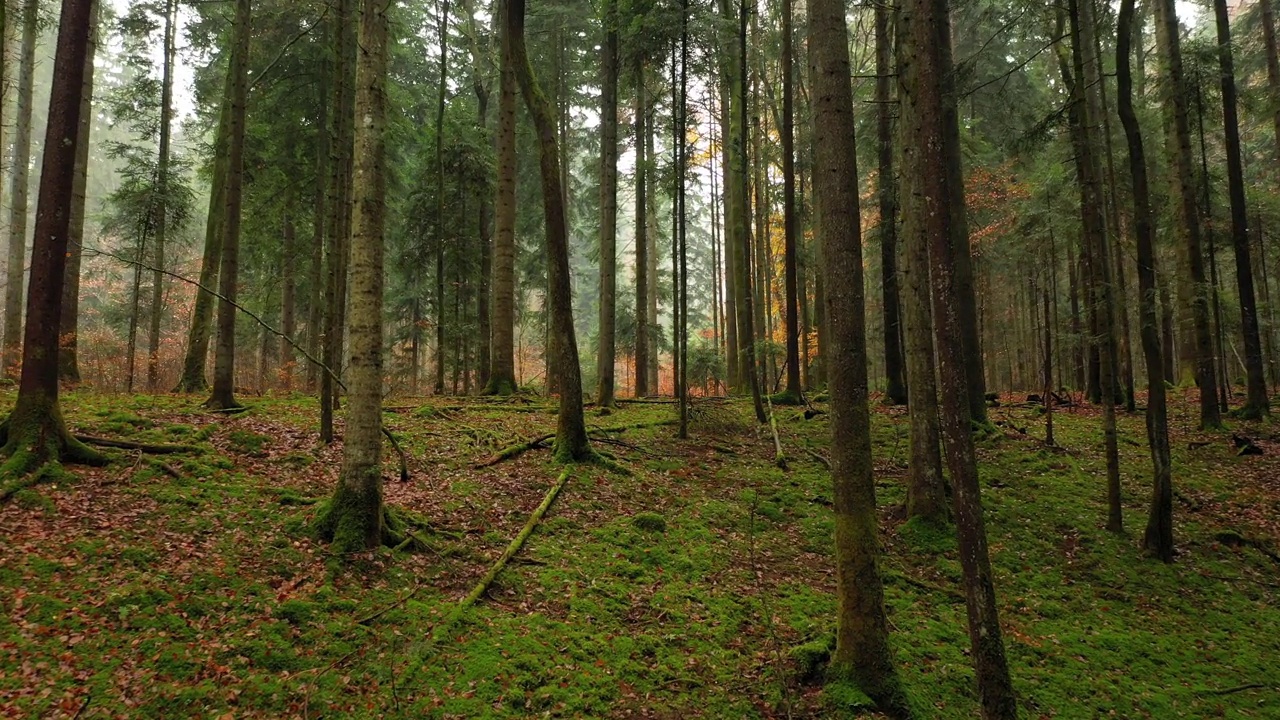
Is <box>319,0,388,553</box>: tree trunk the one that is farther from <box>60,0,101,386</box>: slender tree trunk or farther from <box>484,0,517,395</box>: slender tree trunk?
<box>60,0,101,386</box>: slender tree trunk

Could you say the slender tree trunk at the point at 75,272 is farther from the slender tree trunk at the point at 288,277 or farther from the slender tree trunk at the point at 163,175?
the slender tree trunk at the point at 288,277

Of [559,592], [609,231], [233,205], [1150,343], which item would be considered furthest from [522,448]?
[1150,343]

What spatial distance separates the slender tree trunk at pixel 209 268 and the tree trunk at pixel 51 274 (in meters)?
4.67

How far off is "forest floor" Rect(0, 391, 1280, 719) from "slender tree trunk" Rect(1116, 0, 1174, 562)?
1.85 ft

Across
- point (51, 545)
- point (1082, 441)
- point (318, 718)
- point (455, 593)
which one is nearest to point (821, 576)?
point (455, 593)

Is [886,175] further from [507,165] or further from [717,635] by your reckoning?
[717,635]

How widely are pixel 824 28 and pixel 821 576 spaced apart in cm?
629

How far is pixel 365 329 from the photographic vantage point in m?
6.16

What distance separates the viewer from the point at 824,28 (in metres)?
5.21

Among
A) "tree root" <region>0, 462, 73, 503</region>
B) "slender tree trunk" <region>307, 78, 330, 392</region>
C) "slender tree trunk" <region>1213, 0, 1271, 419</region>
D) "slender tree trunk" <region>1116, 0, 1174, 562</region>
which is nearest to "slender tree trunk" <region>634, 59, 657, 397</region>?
"slender tree trunk" <region>307, 78, 330, 392</region>

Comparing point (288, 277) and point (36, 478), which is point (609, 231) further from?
point (36, 478)

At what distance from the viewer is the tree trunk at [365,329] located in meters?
6.16

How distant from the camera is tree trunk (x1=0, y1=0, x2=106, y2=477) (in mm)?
6051

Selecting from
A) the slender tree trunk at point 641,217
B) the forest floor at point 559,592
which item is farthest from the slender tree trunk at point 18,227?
the slender tree trunk at point 641,217
